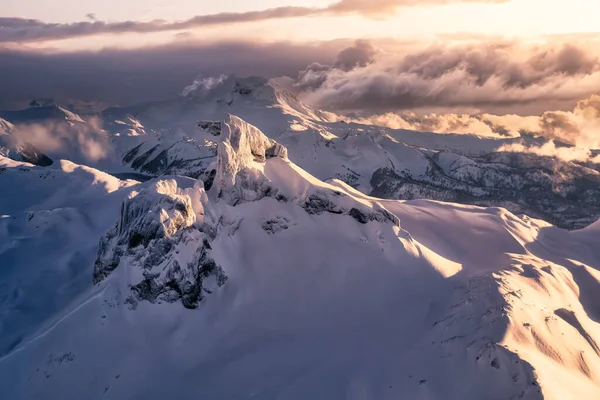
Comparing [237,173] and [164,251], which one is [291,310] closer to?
[164,251]

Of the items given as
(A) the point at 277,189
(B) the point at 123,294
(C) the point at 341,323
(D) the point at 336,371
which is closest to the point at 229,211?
(A) the point at 277,189

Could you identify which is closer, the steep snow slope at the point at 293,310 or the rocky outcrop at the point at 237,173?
the steep snow slope at the point at 293,310

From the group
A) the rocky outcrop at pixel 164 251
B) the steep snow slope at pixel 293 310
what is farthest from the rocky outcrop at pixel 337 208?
the rocky outcrop at pixel 164 251

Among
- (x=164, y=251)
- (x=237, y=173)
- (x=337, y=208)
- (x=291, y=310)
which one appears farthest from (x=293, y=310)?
(x=237, y=173)

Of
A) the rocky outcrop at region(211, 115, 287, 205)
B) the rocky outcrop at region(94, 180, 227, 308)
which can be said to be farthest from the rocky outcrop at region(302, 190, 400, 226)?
the rocky outcrop at region(94, 180, 227, 308)

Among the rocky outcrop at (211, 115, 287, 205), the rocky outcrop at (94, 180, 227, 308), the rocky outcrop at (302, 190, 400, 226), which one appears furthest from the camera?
the rocky outcrop at (211, 115, 287, 205)

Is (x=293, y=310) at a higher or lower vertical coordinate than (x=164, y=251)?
lower

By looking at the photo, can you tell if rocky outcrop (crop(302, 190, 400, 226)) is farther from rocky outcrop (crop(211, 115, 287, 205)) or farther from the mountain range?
Answer: rocky outcrop (crop(211, 115, 287, 205))

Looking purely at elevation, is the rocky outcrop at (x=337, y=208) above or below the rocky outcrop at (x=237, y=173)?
below

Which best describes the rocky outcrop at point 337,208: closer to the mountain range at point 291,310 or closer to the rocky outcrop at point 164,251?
the mountain range at point 291,310
